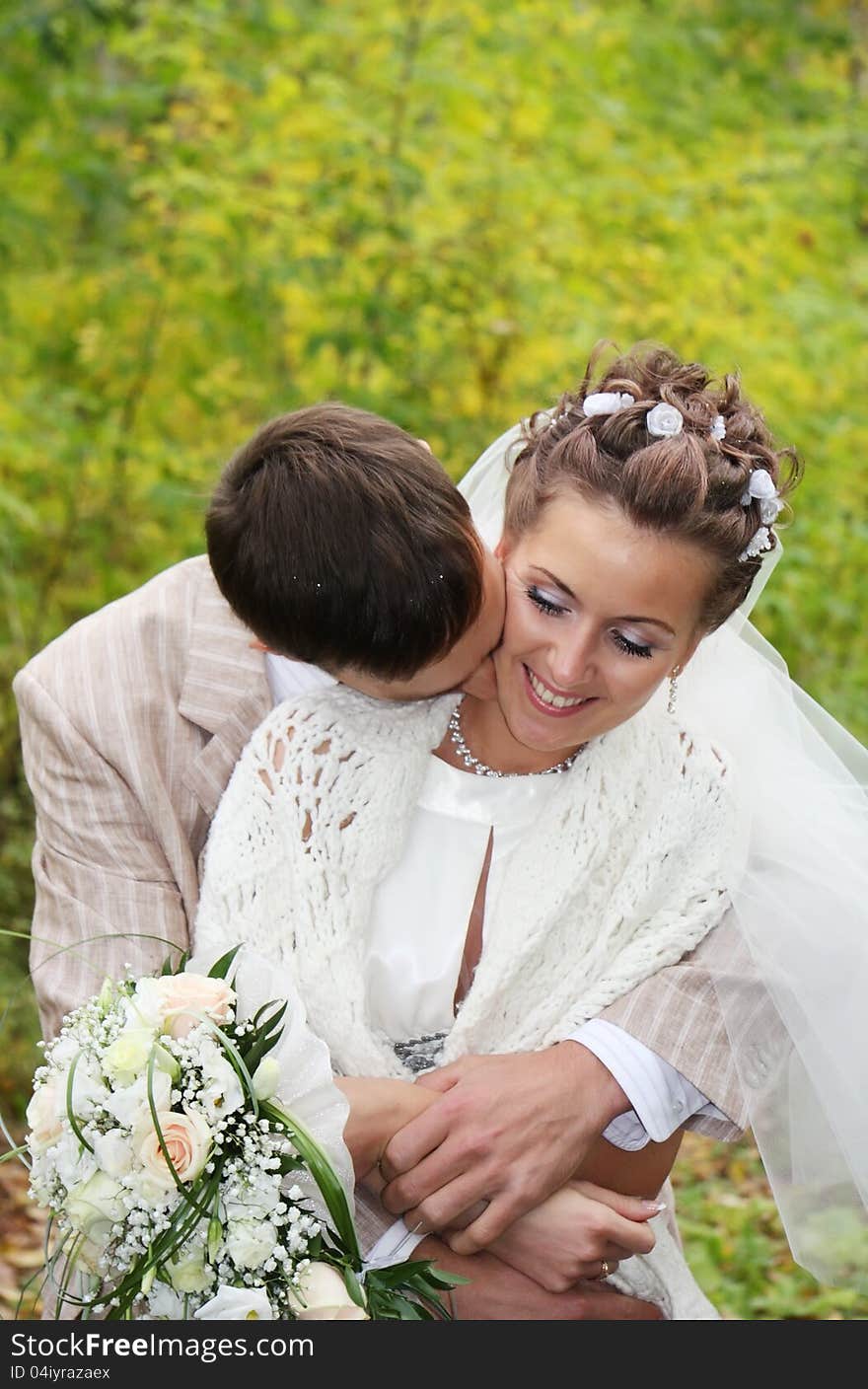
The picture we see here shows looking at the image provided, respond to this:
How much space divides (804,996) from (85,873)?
1286 mm

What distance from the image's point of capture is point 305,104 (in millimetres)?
5453

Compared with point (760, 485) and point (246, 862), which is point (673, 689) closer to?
point (760, 485)

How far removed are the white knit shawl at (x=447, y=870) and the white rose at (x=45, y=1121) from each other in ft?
1.73

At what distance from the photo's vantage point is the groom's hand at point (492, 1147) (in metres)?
2.49

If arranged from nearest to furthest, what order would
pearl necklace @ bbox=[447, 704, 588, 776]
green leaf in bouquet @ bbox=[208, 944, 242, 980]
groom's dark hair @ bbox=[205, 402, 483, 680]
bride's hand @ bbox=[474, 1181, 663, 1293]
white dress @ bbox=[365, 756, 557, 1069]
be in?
green leaf in bouquet @ bbox=[208, 944, 242, 980], groom's dark hair @ bbox=[205, 402, 483, 680], bride's hand @ bbox=[474, 1181, 663, 1293], white dress @ bbox=[365, 756, 557, 1069], pearl necklace @ bbox=[447, 704, 588, 776]

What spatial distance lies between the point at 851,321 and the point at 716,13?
3.76 meters

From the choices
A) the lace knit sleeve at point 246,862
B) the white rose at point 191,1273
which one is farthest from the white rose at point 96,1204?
the lace knit sleeve at point 246,862

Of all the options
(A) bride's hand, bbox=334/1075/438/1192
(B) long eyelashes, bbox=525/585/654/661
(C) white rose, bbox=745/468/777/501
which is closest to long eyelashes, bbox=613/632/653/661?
(B) long eyelashes, bbox=525/585/654/661

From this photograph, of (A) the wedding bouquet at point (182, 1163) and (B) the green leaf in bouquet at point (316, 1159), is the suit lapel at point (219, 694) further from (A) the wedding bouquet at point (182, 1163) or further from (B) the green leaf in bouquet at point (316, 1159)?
(B) the green leaf in bouquet at point (316, 1159)

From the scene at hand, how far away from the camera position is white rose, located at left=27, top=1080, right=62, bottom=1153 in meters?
2.03

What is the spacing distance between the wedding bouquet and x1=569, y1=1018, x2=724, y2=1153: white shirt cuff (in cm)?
64

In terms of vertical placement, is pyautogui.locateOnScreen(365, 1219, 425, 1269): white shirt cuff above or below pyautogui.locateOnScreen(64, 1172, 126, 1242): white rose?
below

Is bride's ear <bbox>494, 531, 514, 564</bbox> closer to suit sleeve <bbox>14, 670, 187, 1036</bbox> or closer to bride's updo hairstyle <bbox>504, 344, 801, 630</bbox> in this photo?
bride's updo hairstyle <bbox>504, 344, 801, 630</bbox>

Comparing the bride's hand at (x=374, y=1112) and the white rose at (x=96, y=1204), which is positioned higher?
the white rose at (x=96, y=1204)
